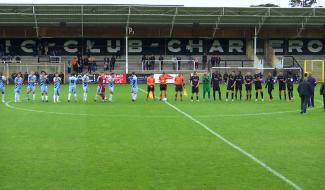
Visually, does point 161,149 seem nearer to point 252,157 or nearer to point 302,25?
point 252,157

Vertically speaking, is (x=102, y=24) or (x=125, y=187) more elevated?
(x=102, y=24)

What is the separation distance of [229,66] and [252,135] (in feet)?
142

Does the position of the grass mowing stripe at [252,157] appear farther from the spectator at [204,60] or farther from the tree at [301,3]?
the tree at [301,3]

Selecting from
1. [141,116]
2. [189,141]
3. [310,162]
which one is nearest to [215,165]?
[310,162]

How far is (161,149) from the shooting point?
15.1 m

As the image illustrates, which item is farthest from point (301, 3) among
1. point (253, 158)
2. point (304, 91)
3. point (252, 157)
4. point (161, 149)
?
point (253, 158)

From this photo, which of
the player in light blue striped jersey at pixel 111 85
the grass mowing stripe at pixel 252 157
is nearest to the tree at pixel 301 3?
the player in light blue striped jersey at pixel 111 85

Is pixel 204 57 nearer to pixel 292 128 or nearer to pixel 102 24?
pixel 102 24

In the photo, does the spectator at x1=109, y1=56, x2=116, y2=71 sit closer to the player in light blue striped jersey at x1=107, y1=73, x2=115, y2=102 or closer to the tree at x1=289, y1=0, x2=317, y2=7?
the player in light blue striped jersey at x1=107, y1=73, x2=115, y2=102

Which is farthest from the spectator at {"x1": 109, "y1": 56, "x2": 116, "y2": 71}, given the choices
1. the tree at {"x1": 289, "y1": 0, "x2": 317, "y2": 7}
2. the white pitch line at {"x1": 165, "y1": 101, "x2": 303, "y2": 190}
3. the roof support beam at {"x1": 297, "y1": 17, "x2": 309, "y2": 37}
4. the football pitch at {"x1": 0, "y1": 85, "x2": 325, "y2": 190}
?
the tree at {"x1": 289, "y1": 0, "x2": 317, "y2": 7}

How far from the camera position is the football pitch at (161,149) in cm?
1129

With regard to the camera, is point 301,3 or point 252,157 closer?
point 252,157

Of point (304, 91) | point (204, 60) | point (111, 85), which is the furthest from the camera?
point (204, 60)

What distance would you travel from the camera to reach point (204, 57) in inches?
2318
